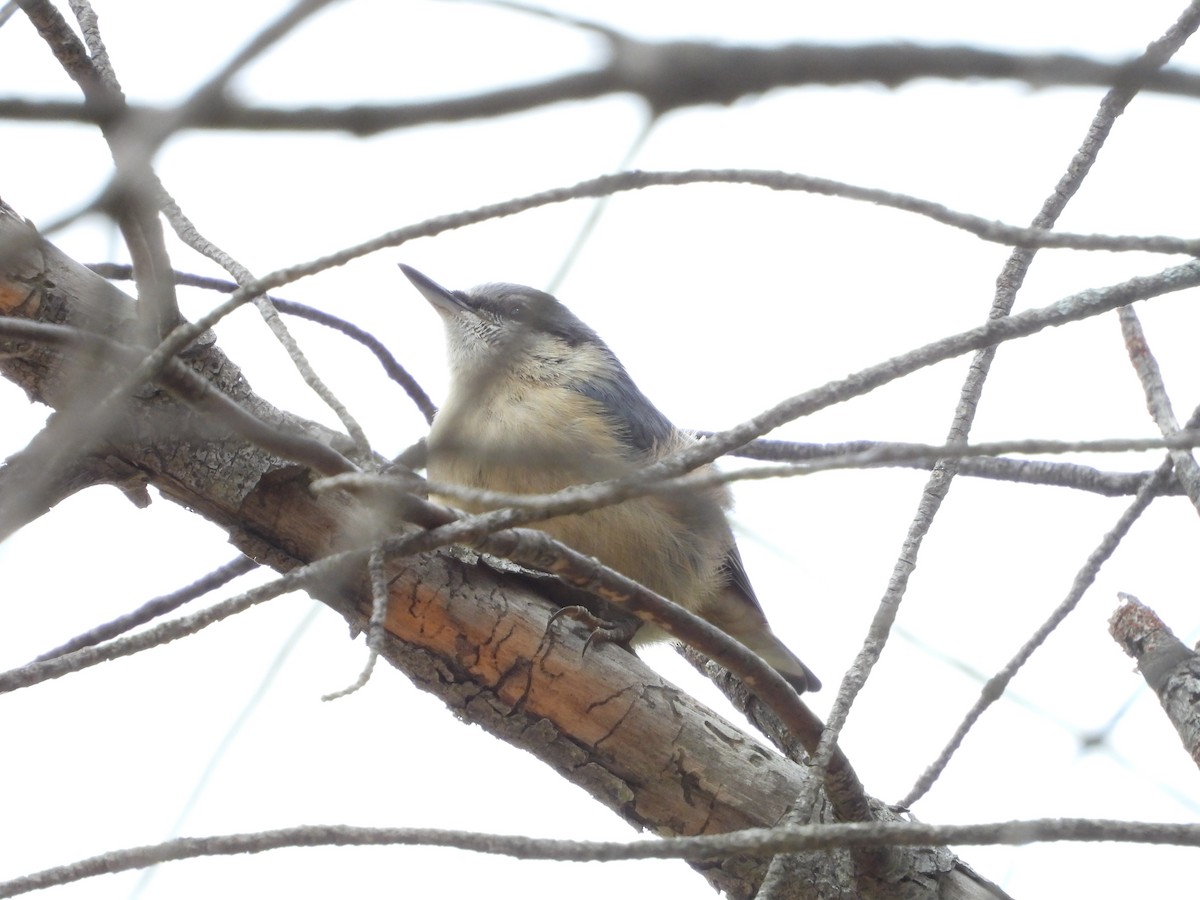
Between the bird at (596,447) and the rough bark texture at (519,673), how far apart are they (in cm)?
53

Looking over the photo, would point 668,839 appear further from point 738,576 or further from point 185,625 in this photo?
point 738,576

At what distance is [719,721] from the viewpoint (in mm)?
2377

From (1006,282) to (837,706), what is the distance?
980 millimetres

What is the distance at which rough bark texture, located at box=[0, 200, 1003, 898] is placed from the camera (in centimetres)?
224

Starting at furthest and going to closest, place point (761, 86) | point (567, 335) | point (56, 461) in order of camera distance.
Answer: point (567, 335)
point (56, 461)
point (761, 86)

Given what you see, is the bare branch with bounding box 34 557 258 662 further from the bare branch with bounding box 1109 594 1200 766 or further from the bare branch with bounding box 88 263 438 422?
the bare branch with bounding box 1109 594 1200 766

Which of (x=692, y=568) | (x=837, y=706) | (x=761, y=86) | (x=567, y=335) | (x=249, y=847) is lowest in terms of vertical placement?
(x=249, y=847)

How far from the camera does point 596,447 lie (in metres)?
3.66

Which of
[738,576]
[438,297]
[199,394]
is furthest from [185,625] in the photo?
[438,297]

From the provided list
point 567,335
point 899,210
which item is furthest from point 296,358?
point 567,335

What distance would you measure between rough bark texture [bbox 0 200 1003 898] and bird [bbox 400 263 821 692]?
0.53 m

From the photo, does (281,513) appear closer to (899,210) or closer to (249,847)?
(249,847)

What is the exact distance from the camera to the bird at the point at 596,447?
3.35 meters

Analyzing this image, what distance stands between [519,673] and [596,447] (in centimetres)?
142
